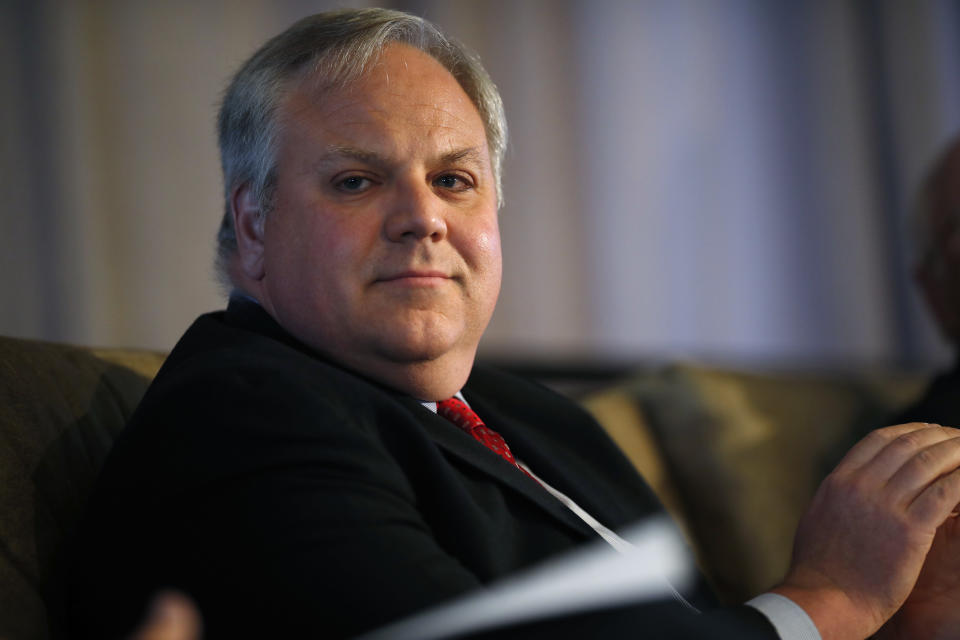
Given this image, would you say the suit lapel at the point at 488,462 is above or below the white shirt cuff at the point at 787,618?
above

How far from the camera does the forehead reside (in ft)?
3.57

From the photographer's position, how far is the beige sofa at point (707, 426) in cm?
116

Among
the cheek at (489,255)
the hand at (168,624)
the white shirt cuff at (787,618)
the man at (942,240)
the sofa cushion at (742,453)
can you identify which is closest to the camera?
the hand at (168,624)

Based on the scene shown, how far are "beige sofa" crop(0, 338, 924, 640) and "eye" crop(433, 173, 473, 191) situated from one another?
0.52 m

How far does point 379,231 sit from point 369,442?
27cm

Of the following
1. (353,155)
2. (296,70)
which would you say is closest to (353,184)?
(353,155)

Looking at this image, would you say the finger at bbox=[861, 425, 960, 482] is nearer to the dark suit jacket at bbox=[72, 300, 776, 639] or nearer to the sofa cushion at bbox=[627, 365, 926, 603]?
the dark suit jacket at bbox=[72, 300, 776, 639]

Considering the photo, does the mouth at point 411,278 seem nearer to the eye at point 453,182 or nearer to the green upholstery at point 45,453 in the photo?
the eye at point 453,182

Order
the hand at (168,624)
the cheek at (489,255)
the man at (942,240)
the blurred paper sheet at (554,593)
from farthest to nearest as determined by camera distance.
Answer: the man at (942,240) → the cheek at (489,255) → the blurred paper sheet at (554,593) → the hand at (168,624)

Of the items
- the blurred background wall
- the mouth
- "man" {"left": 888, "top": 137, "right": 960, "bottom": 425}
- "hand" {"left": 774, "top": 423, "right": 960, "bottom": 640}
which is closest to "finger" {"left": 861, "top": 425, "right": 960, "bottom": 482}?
"hand" {"left": 774, "top": 423, "right": 960, "bottom": 640}

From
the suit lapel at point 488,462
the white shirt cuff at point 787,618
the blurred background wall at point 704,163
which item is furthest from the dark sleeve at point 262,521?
the blurred background wall at point 704,163

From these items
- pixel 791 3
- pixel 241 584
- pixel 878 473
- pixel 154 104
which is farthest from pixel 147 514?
pixel 791 3

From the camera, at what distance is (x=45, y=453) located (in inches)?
43.1

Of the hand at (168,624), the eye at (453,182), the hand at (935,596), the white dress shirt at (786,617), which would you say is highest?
the eye at (453,182)
